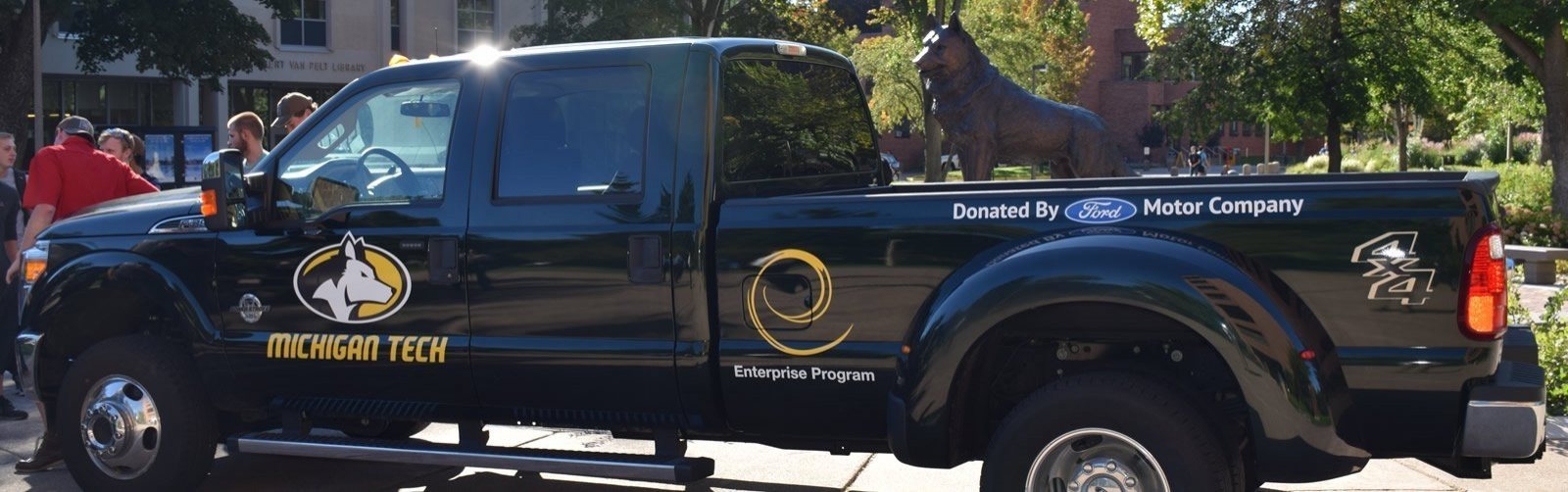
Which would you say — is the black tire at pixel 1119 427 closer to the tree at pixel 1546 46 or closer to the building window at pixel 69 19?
the tree at pixel 1546 46

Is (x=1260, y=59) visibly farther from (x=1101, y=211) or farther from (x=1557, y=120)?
(x=1101, y=211)

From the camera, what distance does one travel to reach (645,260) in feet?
17.0

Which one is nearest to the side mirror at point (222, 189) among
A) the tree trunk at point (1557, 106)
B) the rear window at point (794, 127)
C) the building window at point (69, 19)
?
the rear window at point (794, 127)

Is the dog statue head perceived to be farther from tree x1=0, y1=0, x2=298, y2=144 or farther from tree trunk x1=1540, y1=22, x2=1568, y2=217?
tree x1=0, y1=0, x2=298, y2=144

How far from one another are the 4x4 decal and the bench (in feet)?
49.3

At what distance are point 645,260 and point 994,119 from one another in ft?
24.0

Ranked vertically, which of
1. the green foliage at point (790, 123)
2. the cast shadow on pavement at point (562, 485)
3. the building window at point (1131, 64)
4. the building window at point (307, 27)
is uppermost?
the building window at point (1131, 64)

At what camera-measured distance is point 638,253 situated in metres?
5.20

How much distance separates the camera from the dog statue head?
38.8 feet

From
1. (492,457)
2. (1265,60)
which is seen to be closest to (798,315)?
(492,457)

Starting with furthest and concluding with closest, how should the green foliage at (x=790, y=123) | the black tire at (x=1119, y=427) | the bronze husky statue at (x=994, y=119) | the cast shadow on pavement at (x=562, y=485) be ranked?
1. the bronze husky statue at (x=994, y=119)
2. the cast shadow on pavement at (x=562, y=485)
3. the green foliage at (x=790, y=123)
4. the black tire at (x=1119, y=427)

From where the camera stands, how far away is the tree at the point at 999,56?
47719mm

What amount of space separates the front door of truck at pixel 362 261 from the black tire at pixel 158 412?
0.28 meters

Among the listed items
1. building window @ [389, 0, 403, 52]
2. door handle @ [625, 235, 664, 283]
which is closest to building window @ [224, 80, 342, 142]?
building window @ [389, 0, 403, 52]
